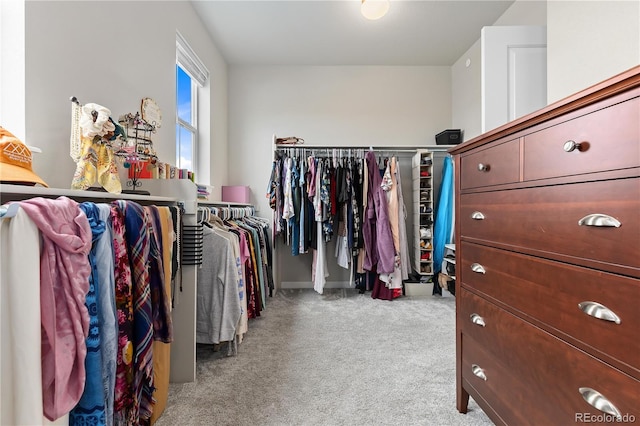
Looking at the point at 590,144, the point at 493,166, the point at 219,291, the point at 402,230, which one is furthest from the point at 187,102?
the point at 590,144

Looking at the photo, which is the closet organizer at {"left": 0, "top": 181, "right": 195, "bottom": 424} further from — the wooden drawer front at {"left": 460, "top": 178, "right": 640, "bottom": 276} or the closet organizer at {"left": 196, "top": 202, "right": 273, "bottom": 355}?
the wooden drawer front at {"left": 460, "top": 178, "right": 640, "bottom": 276}

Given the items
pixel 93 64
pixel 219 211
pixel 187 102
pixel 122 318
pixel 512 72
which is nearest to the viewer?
pixel 122 318

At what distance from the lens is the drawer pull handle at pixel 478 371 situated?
1107 mm

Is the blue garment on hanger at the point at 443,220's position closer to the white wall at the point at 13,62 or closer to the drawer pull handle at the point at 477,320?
the drawer pull handle at the point at 477,320

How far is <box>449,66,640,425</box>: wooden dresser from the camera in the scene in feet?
2.09

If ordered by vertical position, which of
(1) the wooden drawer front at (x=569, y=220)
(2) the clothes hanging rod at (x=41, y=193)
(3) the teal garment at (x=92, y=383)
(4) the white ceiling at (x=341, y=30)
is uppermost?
(4) the white ceiling at (x=341, y=30)

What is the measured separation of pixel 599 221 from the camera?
69 cm

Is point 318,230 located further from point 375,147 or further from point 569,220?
point 569,220

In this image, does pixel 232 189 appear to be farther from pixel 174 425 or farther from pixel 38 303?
pixel 38 303

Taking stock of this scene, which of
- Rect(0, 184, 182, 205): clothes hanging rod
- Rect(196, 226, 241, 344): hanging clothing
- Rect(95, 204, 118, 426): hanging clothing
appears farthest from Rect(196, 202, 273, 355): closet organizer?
Rect(95, 204, 118, 426): hanging clothing

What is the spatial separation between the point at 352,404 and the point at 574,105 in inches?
56.7

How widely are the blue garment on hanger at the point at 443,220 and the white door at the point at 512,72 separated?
1644 millimetres

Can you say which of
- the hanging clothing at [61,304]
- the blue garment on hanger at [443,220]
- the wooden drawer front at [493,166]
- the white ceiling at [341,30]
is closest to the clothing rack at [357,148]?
the blue garment on hanger at [443,220]

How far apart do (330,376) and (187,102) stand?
110 inches
